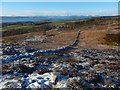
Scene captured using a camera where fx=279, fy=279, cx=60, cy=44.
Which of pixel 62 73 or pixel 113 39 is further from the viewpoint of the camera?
pixel 113 39

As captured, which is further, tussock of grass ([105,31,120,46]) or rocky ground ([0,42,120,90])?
tussock of grass ([105,31,120,46])

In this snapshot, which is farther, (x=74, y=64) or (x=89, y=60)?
(x=89, y=60)

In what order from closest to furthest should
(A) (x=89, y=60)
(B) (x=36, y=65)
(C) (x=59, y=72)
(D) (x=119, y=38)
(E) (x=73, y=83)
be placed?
(E) (x=73, y=83) → (C) (x=59, y=72) → (B) (x=36, y=65) → (A) (x=89, y=60) → (D) (x=119, y=38)

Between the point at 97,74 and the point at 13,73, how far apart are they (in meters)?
6.17

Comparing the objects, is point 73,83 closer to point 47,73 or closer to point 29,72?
point 47,73

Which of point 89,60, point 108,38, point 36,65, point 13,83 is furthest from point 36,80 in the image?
point 108,38

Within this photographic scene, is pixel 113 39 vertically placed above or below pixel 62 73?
above

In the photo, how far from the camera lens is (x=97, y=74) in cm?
2034

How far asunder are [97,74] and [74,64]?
3.66 metres

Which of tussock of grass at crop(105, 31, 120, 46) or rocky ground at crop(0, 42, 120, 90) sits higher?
tussock of grass at crop(105, 31, 120, 46)

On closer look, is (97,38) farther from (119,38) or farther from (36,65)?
(36,65)

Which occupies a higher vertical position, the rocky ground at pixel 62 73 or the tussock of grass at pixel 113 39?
the tussock of grass at pixel 113 39

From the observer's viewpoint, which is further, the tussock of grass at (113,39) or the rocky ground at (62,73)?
the tussock of grass at (113,39)

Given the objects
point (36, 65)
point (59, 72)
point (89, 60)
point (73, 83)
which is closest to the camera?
point (73, 83)
